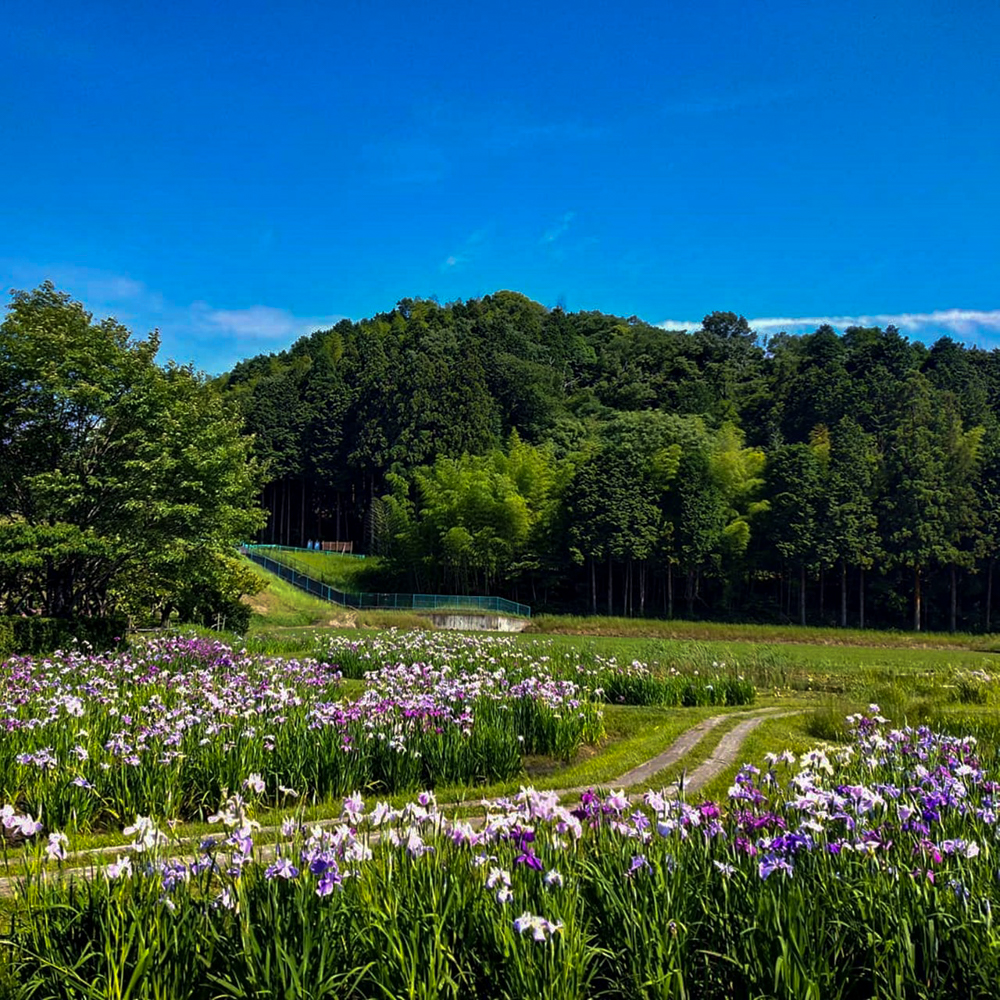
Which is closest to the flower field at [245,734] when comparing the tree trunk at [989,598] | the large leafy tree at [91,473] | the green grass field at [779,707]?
the green grass field at [779,707]

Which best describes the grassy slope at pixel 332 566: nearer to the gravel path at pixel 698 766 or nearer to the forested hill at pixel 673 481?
the forested hill at pixel 673 481

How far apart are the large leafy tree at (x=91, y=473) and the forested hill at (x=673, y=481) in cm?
2602

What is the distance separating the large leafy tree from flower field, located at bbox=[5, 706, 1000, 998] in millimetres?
12609

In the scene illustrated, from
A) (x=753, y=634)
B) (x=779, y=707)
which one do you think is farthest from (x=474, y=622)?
(x=779, y=707)

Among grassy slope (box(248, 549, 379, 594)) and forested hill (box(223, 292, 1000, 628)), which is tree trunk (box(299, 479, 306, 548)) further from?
grassy slope (box(248, 549, 379, 594))

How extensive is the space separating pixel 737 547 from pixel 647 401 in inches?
1137

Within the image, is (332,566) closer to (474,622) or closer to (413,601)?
(413,601)

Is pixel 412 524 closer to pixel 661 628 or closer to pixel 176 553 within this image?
pixel 661 628

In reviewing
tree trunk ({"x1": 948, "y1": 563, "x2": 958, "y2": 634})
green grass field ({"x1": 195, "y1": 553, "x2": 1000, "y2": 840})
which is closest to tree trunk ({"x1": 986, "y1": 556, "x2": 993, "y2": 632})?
tree trunk ({"x1": 948, "y1": 563, "x2": 958, "y2": 634})

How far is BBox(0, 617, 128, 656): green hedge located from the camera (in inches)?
510

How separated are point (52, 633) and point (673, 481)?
35.7 meters

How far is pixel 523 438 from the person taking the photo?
60344mm

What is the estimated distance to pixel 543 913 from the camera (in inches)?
104

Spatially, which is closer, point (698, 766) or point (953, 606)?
point (698, 766)
